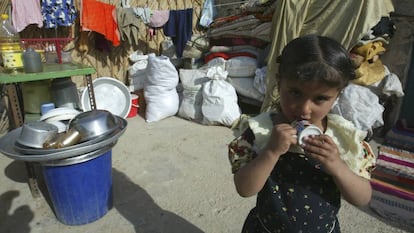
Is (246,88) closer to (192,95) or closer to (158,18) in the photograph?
(192,95)

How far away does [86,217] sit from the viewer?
177cm

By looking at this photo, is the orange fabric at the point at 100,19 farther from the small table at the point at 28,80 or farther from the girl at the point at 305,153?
the girl at the point at 305,153

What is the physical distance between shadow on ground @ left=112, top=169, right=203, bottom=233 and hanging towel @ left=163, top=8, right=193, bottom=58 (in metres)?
2.64

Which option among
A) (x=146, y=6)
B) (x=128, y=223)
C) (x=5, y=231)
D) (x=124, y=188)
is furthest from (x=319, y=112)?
(x=146, y=6)

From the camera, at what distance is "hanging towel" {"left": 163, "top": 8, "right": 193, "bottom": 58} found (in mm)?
4207

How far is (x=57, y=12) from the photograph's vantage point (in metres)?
3.53

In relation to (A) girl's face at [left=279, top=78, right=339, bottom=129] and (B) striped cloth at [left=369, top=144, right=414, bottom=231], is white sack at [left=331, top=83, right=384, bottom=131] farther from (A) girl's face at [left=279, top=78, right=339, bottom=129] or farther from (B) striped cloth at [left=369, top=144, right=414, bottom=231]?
(A) girl's face at [left=279, top=78, right=339, bottom=129]

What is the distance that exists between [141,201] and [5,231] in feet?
2.76

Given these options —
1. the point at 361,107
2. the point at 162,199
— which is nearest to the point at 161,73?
the point at 162,199

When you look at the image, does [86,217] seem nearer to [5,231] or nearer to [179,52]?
[5,231]

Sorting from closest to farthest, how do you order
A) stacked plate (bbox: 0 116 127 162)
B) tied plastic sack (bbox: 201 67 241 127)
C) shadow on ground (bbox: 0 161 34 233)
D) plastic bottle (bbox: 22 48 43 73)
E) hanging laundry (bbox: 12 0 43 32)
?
1. stacked plate (bbox: 0 116 127 162)
2. shadow on ground (bbox: 0 161 34 233)
3. plastic bottle (bbox: 22 48 43 73)
4. hanging laundry (bbox: 12 0 43 32)
5. tied plastic sack (bbox: 201 67 241 127)

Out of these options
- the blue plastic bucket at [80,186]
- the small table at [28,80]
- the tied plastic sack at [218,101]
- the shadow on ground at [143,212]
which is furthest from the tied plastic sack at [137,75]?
the blue plastic bucket at [80,186]

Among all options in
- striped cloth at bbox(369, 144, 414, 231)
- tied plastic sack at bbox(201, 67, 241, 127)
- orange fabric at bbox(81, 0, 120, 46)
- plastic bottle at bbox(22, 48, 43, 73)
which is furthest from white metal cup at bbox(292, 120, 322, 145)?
orange fabric at bbox(81, 0, 120, 46)

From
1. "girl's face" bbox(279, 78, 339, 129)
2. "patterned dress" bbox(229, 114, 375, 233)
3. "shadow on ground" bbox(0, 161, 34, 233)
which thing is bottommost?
"shadow on ground" bbox(0, 161, 34, 233)
